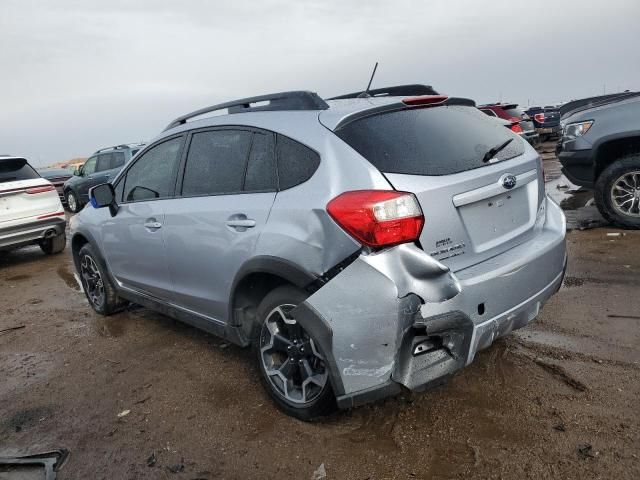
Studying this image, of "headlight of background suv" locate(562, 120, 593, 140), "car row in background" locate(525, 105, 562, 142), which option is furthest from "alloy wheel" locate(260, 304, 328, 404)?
"car row in background" locate(525, 105, 562, 142)

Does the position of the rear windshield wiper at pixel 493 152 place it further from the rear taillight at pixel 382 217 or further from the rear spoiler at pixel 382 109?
the rear taillight at pixel 382 217

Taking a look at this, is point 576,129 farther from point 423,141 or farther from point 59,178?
point 59,178

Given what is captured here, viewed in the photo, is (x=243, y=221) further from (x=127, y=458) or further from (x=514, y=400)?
(x=514, y=400)

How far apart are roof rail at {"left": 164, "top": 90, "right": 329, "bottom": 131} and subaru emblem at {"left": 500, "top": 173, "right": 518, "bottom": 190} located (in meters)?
1.05

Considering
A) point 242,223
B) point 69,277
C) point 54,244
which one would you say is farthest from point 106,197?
point 54,244

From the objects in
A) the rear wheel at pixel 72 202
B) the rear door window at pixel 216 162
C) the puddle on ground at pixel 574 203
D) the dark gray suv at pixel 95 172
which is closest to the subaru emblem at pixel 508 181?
the rear door window at pixel 216 162

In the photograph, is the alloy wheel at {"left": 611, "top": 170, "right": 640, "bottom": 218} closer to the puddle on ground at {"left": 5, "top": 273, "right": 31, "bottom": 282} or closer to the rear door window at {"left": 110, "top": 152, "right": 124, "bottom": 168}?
the puddle on ground at {"left": 5, "top": 273, "right": 31, "bottom": 282}

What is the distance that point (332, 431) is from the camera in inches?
106

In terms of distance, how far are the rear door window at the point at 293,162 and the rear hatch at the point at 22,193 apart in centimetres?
644

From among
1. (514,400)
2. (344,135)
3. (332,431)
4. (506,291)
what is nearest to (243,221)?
(344,135)

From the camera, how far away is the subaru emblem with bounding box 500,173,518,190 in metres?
2.64

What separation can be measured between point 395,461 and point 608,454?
0.96 m

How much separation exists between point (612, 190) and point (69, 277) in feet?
23.7

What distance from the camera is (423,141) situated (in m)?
2.60
